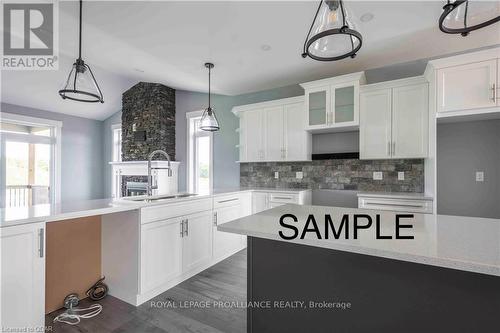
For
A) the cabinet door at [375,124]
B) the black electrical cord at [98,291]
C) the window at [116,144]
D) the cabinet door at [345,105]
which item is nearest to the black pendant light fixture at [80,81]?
the black electrical cord at [98,291]

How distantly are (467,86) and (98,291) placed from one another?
14.0 ft

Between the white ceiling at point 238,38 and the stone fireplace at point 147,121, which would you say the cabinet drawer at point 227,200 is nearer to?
the white ceiling at point 238,38

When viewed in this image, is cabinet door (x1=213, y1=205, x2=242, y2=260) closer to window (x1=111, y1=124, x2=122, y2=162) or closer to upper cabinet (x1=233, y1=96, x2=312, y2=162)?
upper cabinet (x1=233, y1=96, x2=312, y2=162)

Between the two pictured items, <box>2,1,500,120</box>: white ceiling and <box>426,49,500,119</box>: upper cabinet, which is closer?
<box>2,1,500,120</box>: white ceiling

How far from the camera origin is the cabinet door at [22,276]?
4.54ft

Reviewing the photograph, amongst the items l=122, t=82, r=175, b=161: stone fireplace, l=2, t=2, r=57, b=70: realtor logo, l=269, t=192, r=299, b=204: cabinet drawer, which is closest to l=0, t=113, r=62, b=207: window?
l=122, t=82, r=175, b=161: stone fireplace

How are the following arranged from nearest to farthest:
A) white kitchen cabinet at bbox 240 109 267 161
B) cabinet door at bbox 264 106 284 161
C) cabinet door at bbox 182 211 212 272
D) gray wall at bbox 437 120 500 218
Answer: cabinet door at bbox 182 211 212 272, gray wall at bbox 437 120 500 218, cabinet door at bbox 264 106 284 161, white kitchen cabinet at bbox 240 109 267 161

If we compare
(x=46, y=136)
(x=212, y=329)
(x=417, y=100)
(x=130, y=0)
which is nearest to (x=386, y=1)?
(x=417, y=100)

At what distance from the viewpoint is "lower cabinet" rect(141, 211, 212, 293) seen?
2.19 meters

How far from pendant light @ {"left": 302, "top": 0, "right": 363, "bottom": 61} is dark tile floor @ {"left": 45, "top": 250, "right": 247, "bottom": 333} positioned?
2.10 metres

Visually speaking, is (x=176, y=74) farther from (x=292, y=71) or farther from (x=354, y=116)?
(x=354, y=116)

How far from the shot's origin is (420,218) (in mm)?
1467

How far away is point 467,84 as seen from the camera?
2490 millimetres

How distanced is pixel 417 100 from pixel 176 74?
3618 millimetres
